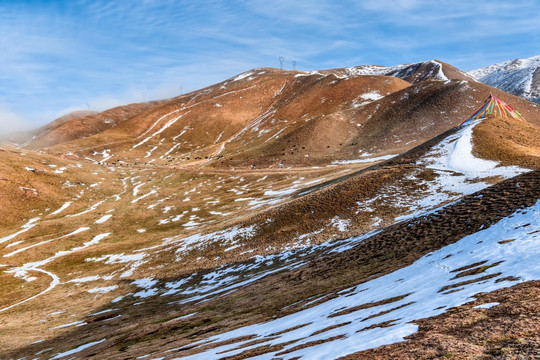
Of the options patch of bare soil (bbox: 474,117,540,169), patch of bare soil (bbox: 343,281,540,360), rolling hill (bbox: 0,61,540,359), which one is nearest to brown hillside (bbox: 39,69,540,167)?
rolling hill (bbox: 0,61,540,359)

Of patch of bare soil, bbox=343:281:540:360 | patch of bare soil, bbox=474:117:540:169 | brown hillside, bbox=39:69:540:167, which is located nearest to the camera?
patch of bare soil, bbox=343:281:540:360

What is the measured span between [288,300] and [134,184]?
3606 inches

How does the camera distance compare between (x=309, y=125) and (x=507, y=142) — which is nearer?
(x=507, y=142)

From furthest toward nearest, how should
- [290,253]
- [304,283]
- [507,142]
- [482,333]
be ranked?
[507,142], [290,253], [304,283], [482,333]

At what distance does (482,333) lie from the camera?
9.40 meters

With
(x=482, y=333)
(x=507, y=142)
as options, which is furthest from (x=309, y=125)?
(x=482, y=333)

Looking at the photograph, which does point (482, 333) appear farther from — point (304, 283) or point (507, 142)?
point (507, 142)

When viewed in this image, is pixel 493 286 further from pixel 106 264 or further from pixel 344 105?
pixel 344 105

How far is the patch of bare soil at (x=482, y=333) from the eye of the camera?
8.38m

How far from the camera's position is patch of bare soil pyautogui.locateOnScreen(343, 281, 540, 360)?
8375mm

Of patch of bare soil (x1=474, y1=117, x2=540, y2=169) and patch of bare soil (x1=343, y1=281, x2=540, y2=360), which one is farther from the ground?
patch of bare soil (x1=474, y1=117, x2=540, y2=169)

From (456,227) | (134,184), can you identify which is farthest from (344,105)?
(456,227)

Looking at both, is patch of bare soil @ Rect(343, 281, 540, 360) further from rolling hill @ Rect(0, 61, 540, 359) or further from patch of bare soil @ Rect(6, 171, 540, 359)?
patch of bare soil @ Rect(6, 171, 540, 359)

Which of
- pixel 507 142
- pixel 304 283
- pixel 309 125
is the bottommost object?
pixel 304 283
